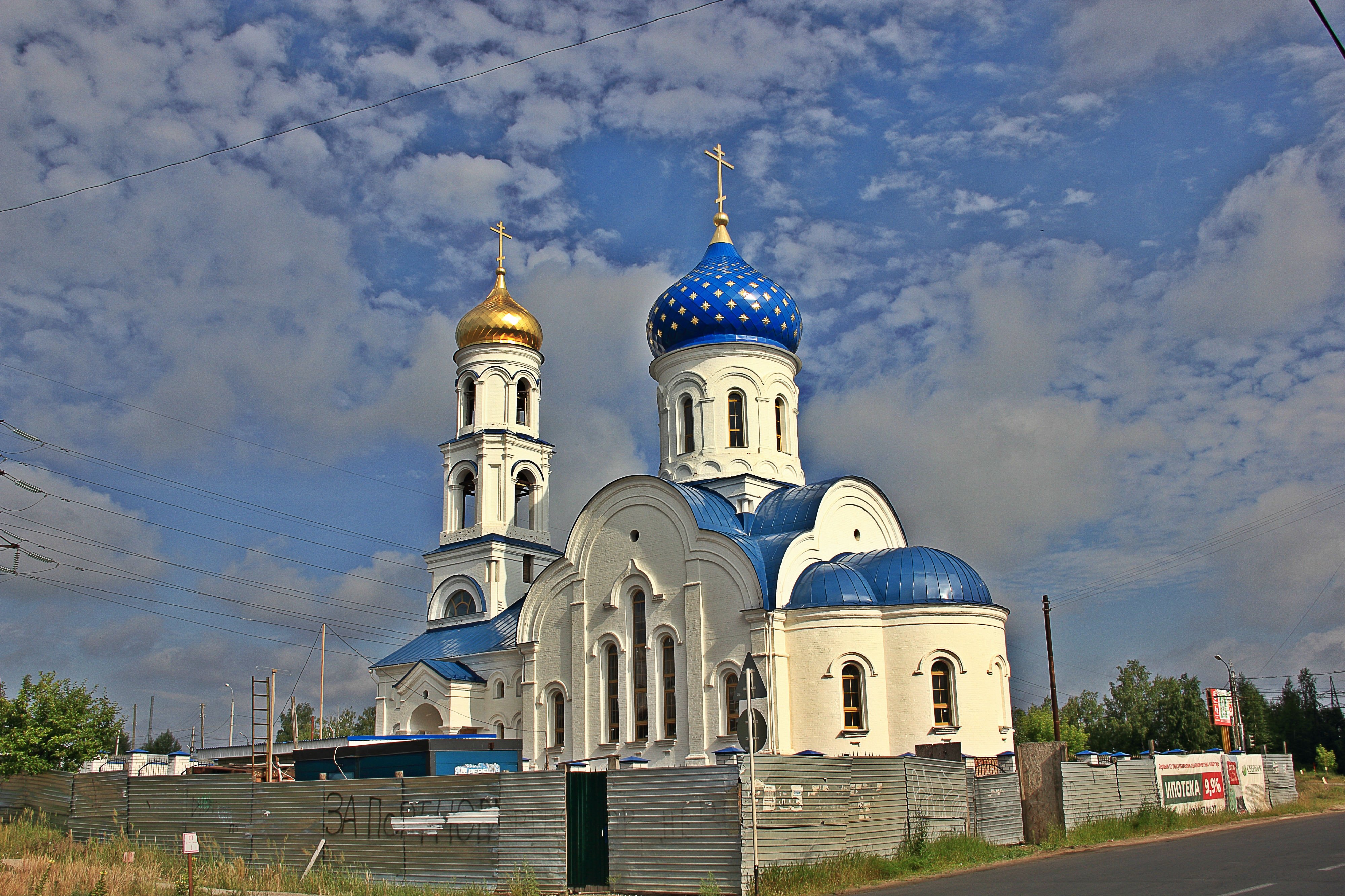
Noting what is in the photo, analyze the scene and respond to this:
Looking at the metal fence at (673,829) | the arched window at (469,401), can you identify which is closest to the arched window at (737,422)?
the arched window at (469,401)

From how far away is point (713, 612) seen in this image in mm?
24125

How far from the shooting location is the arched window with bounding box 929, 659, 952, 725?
22.6 meters

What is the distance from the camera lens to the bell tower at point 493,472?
33.8 meters

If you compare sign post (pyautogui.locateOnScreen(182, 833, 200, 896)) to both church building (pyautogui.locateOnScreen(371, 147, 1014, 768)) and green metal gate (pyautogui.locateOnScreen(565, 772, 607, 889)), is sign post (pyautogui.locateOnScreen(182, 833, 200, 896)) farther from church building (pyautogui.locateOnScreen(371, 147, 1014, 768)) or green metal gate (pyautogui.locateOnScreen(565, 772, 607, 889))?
church building (pyautogui.locateOnScreen(371, 147, 1014, 768))

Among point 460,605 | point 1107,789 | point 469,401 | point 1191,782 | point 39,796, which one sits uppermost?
point 469,401

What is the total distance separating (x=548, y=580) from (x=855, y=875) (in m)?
15.1

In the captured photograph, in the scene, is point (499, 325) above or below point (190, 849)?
above

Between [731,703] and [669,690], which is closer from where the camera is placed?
[731,703]

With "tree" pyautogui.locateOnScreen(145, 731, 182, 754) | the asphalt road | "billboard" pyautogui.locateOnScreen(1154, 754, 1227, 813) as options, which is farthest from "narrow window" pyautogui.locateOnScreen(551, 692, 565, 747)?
"tree" pyautogui.locateOnScreen(145, 731, 182, 754)

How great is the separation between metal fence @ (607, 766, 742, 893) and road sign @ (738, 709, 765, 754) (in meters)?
0.55

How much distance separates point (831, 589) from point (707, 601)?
2.76m

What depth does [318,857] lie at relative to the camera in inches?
606

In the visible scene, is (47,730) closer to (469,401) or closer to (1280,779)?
(469,401)

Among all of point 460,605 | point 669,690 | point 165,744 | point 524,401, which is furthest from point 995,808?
point 165,744
